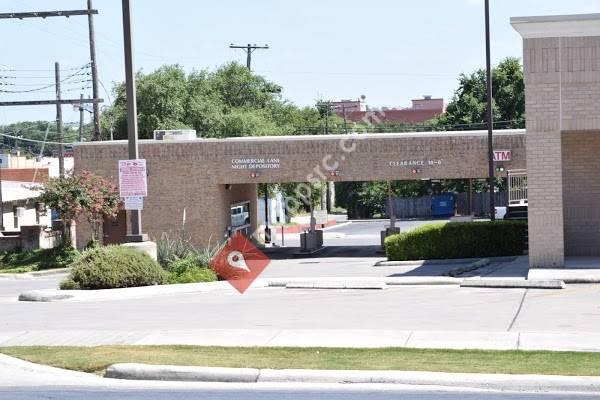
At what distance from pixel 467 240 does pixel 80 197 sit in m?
15.1

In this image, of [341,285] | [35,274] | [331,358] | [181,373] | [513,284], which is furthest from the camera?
[35,274]

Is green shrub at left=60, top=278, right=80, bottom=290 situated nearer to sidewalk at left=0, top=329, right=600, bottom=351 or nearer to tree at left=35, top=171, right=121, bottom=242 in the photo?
sidewalk at left=0, top=329, right=600, bottom=351

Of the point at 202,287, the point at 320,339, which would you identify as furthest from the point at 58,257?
the point at 320,339

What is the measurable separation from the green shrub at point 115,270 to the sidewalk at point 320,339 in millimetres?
6499

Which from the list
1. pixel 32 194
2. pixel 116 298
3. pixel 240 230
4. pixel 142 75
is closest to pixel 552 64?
pixel 116 298

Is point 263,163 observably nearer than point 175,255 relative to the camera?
No

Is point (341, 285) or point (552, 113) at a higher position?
point (552, 113)

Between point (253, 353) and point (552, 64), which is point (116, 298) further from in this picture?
point (552, 64)

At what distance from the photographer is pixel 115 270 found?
22250 millimetres

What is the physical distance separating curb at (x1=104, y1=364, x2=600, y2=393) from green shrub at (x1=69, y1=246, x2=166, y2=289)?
10.5 meters

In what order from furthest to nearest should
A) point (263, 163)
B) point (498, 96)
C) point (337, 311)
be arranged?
point (498, 96), point (263, 163), point (337, 311)

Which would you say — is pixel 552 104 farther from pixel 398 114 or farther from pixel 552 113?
pixel 398 114

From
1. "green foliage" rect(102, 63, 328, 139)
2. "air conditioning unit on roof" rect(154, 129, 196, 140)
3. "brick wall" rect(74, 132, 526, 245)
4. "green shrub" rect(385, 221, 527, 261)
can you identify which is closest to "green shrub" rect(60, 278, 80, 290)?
"green shrub" rect(385, 221, 527, 261)

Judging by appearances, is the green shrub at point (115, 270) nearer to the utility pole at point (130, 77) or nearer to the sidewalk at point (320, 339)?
the utility pole at point (130, 77)
